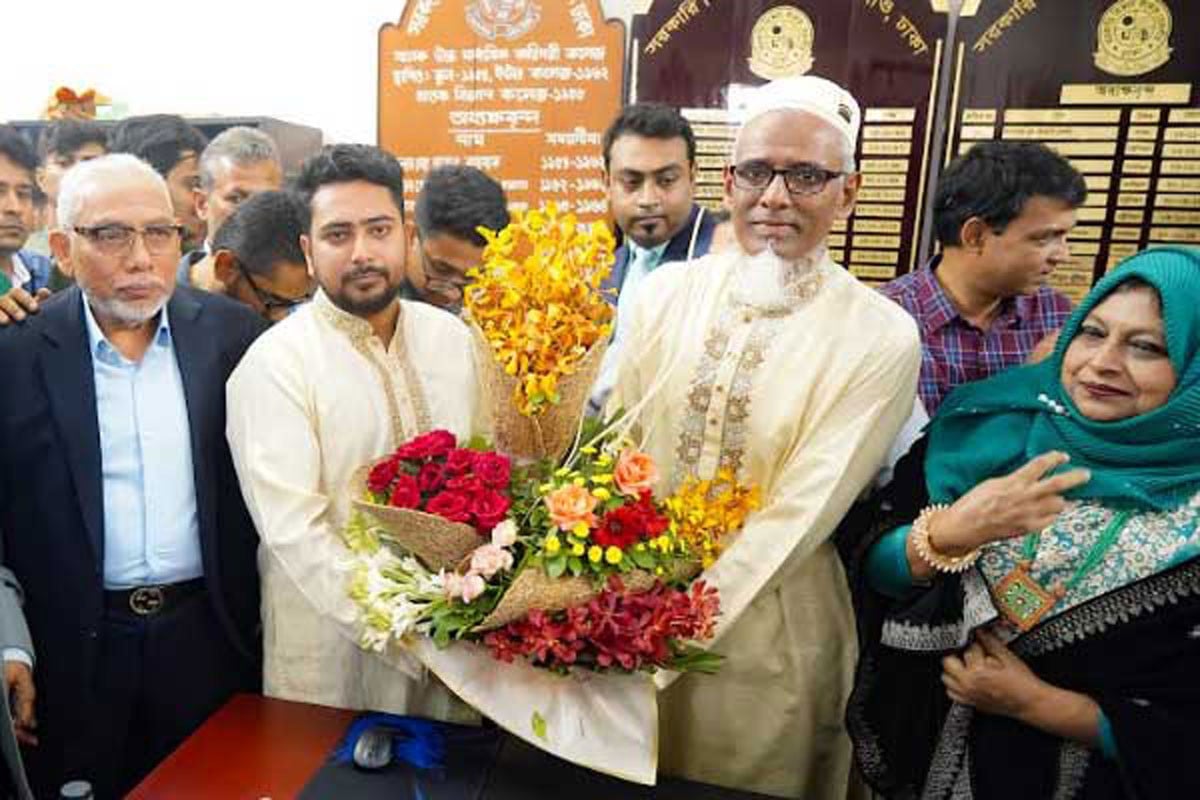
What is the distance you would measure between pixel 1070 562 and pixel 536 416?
92cm

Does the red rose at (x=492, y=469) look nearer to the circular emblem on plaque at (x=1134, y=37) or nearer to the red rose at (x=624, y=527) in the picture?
the red rose at (x=624, y=527)

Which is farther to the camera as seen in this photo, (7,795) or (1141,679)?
(7,795)

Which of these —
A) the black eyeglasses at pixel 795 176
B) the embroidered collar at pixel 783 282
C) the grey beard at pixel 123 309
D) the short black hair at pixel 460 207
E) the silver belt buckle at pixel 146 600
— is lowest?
the silver belt buckle at pixel 146 600

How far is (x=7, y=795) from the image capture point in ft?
4.79

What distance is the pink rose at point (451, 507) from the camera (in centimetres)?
120

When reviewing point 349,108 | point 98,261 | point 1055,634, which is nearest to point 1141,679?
point 1055,634

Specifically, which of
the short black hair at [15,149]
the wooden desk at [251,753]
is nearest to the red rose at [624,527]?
the wooden desk at [251,753]

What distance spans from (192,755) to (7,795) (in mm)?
396

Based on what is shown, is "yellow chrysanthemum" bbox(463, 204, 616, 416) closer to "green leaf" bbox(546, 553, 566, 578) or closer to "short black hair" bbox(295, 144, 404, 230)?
"green leaf" bbox(546, 553, 566, 578)

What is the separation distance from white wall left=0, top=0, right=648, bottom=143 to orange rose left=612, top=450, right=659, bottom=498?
3.04 metres

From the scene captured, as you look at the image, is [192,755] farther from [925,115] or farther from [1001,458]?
[925,115]

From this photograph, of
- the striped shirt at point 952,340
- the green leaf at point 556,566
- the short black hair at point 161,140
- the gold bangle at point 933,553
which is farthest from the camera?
the short black hair at point 161,140

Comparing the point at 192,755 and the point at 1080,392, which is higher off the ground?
the point at 1080,392

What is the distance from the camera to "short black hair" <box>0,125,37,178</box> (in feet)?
10.4
